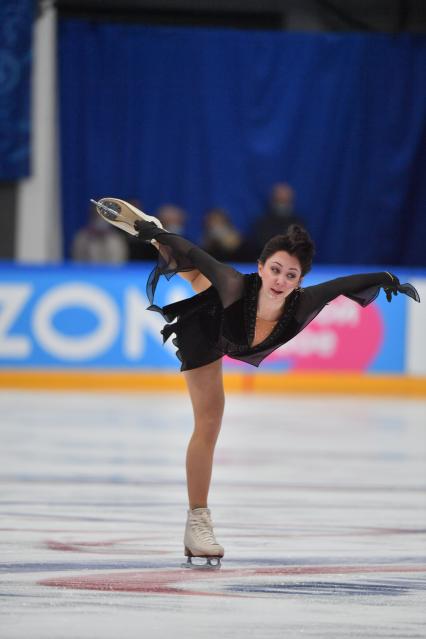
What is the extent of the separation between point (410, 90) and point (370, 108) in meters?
0.50

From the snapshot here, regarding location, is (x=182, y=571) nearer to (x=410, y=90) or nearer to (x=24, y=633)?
(x=24, y=633)

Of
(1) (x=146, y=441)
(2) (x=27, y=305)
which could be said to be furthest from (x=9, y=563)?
(2) (x=27, y=305)

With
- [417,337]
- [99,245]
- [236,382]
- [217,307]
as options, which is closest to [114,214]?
[217,307]

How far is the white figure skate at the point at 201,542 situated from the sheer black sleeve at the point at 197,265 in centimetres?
70

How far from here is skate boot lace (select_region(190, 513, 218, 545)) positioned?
3664 mm

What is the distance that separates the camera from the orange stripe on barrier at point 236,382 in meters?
9.91

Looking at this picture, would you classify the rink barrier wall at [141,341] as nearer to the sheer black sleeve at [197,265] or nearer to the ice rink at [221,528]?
the ice rink at [221,528]

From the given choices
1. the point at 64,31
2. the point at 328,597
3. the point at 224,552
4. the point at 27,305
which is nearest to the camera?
the point at 328,597

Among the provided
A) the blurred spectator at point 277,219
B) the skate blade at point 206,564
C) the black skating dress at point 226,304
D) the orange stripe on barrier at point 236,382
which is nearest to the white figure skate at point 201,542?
the skate blade at point 206,564

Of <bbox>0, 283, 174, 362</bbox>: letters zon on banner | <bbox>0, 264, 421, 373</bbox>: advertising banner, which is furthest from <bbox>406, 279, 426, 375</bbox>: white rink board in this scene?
<bbox>0, 283, 174, 362</bbox>: letters zon on banner

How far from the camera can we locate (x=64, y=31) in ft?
41.9

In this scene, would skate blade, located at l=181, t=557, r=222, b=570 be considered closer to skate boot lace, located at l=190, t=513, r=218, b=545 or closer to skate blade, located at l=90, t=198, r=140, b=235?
skate boot lace, located at l=190, t=513, r=218, b=545

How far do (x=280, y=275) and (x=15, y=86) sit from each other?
29.0 feet

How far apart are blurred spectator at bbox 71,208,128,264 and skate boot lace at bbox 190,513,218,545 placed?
7813 millimetres
